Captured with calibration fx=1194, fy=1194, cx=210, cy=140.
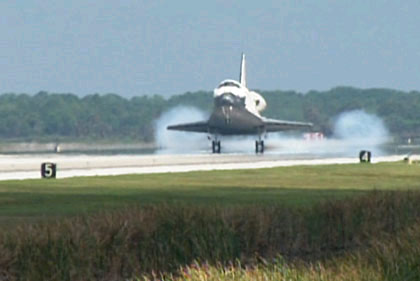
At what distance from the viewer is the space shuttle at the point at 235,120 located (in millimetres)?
90688

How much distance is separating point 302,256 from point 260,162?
151 ft

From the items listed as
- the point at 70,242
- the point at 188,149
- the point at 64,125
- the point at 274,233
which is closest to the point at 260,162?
the point at 188,149

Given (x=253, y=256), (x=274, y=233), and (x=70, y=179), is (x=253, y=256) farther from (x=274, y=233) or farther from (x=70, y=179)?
(x=70, y=179)

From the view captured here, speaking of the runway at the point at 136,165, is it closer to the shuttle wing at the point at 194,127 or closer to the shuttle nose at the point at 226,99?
the shuttle nose at the point at 226,99

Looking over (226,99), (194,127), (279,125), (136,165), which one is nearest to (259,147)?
(279,125)

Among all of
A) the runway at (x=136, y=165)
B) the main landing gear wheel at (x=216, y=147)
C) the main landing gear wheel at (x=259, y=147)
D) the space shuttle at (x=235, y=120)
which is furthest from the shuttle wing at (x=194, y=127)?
the runway at (x=136, y=165)

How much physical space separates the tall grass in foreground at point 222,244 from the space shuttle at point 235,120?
61042 mm

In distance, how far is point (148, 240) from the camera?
22.8m

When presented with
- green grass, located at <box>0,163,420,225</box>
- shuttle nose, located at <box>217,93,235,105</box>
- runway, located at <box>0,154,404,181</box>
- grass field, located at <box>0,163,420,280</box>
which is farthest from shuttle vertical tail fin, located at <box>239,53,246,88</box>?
grass field, located at <box>0,163,420,280</box>

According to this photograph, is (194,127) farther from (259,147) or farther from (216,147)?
(259,147)

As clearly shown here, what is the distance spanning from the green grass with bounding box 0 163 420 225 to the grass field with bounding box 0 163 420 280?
14cm

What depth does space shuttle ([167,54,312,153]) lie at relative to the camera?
90.7 meters

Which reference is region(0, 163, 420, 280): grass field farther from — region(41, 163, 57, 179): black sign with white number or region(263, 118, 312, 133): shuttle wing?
region(263, 118, 312, 133): shuttle wing

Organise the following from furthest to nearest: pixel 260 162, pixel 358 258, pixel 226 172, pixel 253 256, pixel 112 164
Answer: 1. pixel 260 162
2. pixel 112 164
3. pixel 226 172
4. pixel 253 256
5. pixel 358 258
